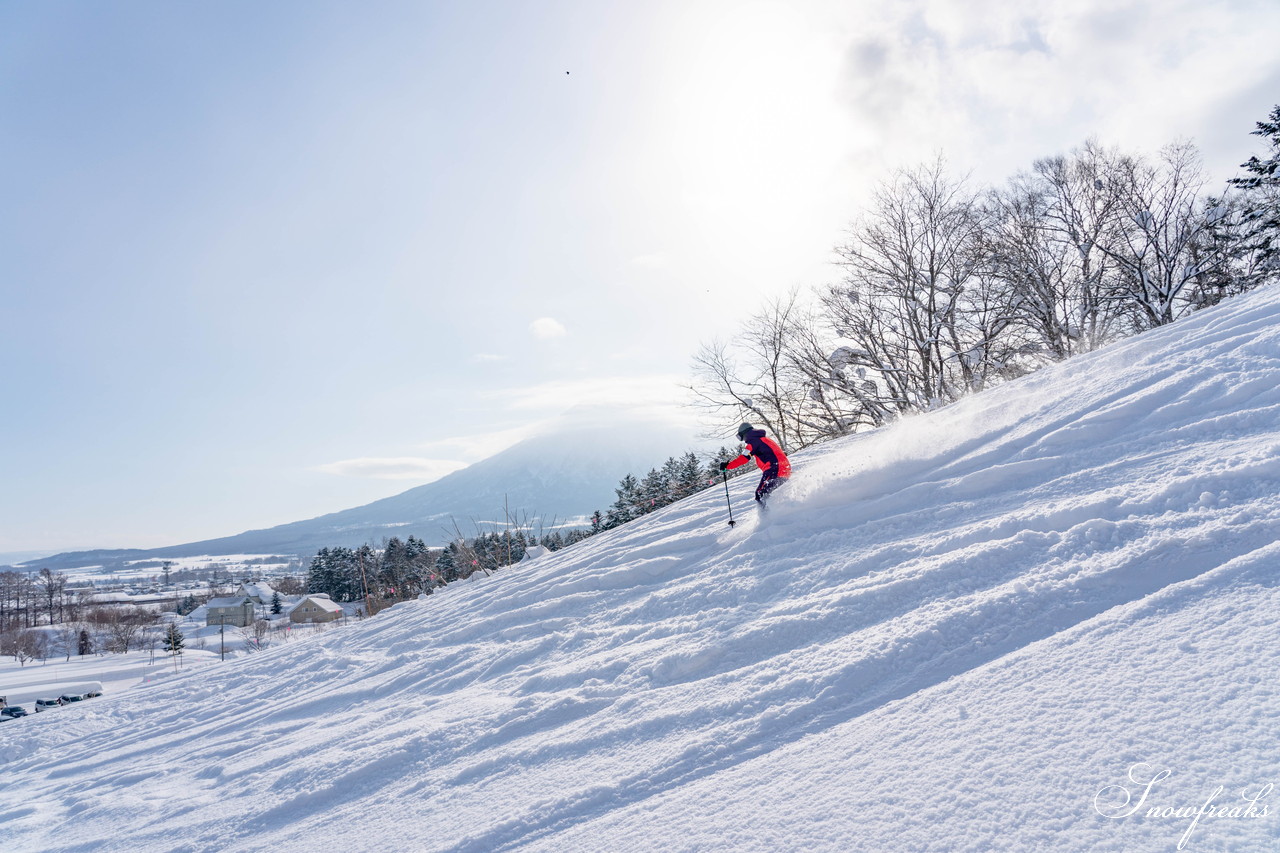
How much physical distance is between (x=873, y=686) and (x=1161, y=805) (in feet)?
4.67

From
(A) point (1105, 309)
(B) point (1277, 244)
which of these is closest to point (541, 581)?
(A) point (1105, 309)

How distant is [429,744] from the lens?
14.2 ft

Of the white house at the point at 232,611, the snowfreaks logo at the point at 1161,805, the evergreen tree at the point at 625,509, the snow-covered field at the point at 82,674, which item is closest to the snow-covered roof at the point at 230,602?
the white house at the point at 232,611

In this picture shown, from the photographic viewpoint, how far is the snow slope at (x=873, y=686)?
6.78ft

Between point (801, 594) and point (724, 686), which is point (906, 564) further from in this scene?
point (724, 686)

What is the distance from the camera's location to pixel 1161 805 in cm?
177

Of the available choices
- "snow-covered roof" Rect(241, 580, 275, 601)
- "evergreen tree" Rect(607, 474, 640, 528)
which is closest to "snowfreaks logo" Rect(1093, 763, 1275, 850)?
"evergreen tree" Rect(607, 474, 640, 528)

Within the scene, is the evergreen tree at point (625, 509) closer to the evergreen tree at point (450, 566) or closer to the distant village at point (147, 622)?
the evergreen tree at point (450, 566)

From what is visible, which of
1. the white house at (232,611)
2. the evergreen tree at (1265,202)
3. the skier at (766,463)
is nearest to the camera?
the skier at (766,463)

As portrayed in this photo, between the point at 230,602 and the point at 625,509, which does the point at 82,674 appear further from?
the point at 230,602

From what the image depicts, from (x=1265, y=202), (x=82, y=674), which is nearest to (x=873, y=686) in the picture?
(x=1265, y=202)

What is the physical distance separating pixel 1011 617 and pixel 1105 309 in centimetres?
2131

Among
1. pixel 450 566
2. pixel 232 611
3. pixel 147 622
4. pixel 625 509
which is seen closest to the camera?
pixel 450 566

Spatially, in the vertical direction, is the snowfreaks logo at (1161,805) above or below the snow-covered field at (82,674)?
above
